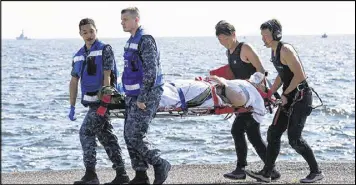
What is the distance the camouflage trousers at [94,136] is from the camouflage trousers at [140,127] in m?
0.44

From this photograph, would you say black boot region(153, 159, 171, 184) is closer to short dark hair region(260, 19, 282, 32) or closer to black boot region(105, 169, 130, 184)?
black boot region(105, 169, 130, 184)

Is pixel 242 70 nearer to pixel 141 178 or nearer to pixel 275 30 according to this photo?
pixel 275 30

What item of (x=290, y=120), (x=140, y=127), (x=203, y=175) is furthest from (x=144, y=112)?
(x=203, y=175)

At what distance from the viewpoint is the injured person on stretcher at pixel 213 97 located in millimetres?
8633

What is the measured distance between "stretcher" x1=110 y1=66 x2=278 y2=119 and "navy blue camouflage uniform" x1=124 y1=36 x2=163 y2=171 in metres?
0.36

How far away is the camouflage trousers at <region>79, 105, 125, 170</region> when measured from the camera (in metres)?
8.45

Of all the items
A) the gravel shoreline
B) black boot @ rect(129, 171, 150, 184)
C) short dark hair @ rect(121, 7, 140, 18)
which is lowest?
the gravel shoreline

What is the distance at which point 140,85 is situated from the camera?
8062 mm

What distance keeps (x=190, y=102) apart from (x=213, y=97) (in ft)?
0.98

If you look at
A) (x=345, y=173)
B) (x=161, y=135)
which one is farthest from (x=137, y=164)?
(x=161, y=135)

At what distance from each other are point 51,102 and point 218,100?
73.6 feet

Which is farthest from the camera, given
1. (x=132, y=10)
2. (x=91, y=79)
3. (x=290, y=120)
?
(x=290, y=120)

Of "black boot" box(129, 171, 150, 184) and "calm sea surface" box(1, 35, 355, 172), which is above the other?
"black boot" box(129, 171, 150, 184)

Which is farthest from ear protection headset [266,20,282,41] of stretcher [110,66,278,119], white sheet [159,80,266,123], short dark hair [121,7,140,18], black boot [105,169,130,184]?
black boot [105,169,130,184]
